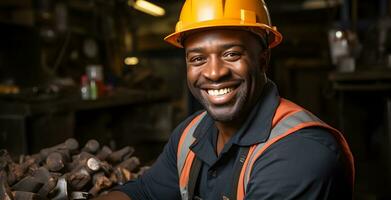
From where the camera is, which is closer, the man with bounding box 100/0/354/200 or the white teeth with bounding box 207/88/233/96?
the man with bounding box 100/0/354/200

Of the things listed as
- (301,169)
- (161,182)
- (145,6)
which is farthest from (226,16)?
(145,6)

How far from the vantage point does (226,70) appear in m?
1.54

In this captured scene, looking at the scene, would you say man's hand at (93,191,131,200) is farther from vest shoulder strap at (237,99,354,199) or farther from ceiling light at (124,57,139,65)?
ceiling light at (124,57,139,65)

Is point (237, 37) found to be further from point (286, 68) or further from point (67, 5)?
point (286, 68)

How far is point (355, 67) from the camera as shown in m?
4.11

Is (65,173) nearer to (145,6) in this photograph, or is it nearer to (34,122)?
(34,122)

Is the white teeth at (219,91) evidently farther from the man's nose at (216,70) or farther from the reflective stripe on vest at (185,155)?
the reflective stripe on vest at (185,155)

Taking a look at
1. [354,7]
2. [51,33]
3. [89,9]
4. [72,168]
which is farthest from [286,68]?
[72,168]

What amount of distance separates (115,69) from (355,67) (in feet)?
11.5

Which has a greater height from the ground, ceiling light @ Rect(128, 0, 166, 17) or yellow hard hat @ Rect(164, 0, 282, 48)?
ceiling light @ Rect(128, 0, 166, 17)

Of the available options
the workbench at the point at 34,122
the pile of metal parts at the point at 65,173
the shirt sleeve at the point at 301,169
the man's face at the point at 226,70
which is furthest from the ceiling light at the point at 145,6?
the shirt sleeve at the point at 301,169

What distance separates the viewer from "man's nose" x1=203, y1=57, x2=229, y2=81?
5.06 feet

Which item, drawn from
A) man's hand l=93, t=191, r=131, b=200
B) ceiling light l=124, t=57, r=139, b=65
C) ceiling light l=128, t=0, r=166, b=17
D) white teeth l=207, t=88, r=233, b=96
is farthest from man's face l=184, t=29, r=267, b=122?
ceiling light l=124, t=57, r=139, b=65

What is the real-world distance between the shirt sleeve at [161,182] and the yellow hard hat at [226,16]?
1.94ft
